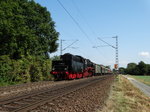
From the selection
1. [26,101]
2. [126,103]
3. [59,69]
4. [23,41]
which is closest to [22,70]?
[59,69]

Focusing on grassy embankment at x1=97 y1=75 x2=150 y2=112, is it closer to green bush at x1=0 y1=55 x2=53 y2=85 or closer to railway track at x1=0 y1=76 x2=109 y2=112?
railway track at x1=0 y1=76 x2=109 y2=112

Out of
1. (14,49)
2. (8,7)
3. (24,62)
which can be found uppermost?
(8,7)

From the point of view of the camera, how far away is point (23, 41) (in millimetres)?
34719

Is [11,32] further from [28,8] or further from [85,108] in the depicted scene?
[85,108]

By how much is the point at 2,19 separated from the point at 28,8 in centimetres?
1420

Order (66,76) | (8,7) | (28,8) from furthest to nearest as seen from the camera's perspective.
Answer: (28,8) → (8,7) → (66,76)

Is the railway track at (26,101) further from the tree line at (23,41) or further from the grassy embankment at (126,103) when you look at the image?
the tree line at (23,41)

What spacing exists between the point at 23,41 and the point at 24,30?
1.85 m

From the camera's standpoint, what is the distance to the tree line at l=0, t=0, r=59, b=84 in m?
23.1

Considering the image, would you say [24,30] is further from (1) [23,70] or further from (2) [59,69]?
(1) [23,70]

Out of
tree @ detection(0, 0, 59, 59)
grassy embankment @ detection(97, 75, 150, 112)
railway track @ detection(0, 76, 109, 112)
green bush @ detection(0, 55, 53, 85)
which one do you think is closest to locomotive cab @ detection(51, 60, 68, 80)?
green bush @ detection(0, 55, 53, 85)

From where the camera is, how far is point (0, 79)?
66.9 ft

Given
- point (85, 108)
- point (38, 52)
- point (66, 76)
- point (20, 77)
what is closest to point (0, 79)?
point (20, 77)

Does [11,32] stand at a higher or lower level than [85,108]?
higher
